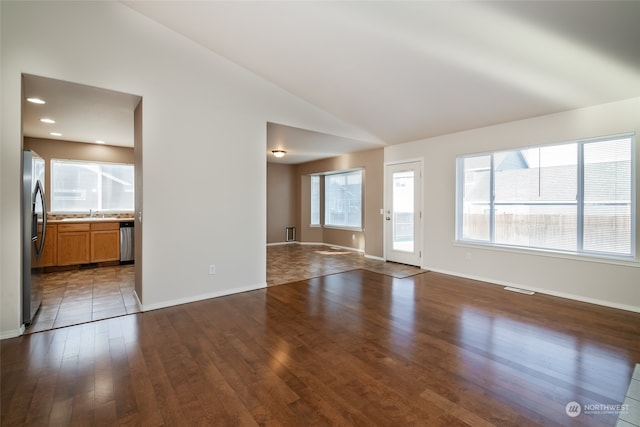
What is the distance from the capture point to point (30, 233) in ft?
9.96

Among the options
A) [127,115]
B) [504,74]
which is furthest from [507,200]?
[127,115]

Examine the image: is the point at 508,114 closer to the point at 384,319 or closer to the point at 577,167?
the point at 577,167

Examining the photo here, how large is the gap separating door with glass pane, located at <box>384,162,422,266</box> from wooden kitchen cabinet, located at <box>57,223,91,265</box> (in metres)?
6.02

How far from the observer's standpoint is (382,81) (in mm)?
3988

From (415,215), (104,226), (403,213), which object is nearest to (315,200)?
(403,213)

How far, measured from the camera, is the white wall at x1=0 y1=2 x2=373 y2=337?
9.20ft

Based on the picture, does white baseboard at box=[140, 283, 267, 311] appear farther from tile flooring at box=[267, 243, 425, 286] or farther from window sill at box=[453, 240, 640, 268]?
window sill at box=[453, 240, 640, 268]

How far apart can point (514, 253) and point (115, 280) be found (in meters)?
6.41

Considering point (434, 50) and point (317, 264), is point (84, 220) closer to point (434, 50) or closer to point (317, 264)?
point (317, 264)

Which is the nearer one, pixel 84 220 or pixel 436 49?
pixel 436 49

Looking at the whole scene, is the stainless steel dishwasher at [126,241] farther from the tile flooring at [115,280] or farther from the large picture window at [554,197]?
the large picture window at [554,197]

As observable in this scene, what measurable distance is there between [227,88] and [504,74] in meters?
3.50

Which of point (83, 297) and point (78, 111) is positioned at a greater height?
point (78, 111)

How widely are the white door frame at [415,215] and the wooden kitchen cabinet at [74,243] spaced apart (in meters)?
5.99
